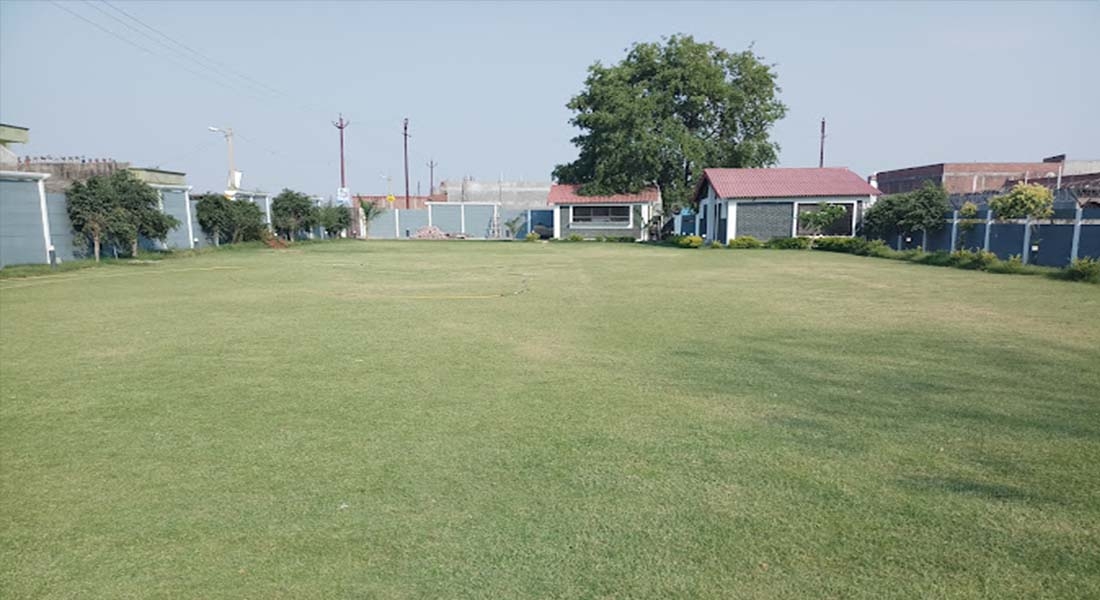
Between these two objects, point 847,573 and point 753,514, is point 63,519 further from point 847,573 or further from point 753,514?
point 847,573

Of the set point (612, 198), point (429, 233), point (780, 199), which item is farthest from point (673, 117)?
point (429, 233)

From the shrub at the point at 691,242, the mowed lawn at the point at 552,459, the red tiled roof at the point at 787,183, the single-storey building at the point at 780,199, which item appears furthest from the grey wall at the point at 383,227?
the mowed lawn at the point at 552,459

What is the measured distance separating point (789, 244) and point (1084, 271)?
583 inches

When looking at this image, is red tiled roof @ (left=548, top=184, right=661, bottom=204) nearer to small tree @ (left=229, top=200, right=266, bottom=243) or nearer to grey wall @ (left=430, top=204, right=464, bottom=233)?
grey wall @ (left=430, top=204, right=464, bottom=233)

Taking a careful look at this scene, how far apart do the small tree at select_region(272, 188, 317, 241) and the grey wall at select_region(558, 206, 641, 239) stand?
1504cm

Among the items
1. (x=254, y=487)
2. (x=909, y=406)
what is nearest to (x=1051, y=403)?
(x=909, y=406)

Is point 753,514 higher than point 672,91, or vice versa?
point 672,91

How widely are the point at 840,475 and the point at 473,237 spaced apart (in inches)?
1734

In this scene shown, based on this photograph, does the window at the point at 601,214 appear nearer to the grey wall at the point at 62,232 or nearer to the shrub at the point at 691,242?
the shrub at the point at 691,242

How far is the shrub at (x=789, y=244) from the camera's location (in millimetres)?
29109

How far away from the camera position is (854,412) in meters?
4.99

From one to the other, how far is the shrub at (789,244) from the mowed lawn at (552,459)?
67.0 feet

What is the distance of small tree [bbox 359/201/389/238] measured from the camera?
4594 cm

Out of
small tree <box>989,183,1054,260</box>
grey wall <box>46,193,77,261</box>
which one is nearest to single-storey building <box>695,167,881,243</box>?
small tree <box>989,183,1054,260</box>
